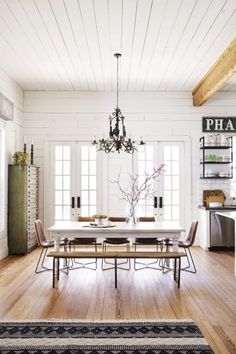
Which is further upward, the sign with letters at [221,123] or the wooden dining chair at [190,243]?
the sign with letters at [221,123]

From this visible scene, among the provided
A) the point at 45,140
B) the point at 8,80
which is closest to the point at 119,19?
the point at 8,80

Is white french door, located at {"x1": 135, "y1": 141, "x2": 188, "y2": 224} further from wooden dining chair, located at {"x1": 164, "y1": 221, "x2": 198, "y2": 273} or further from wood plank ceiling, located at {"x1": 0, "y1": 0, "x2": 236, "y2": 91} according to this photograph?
wooden dining chair, located at {"x1": 164, "y1": 221, "x2": 198, "y2": 273}

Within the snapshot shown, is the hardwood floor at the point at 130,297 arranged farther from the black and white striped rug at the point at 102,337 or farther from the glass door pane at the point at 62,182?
the glass door pane at the point at 62,182

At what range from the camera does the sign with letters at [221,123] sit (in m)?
8.70

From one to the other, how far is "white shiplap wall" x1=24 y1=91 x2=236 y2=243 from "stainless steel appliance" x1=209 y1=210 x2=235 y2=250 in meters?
0.75

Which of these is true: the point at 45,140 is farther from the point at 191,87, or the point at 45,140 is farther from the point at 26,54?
the point at 191,87

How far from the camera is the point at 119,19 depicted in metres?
5.02

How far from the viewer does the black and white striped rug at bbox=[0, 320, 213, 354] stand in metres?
3.22

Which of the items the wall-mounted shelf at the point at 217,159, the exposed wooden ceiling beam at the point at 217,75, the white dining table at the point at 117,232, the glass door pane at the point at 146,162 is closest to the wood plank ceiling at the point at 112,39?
the exposed wooden ceiling beam at the point at 217,75

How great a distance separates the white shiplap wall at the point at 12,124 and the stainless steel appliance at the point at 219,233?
4131mm

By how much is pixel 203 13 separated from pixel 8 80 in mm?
4220

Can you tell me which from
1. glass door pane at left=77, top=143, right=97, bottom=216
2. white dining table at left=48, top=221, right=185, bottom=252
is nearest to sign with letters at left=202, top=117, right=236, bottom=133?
glass door pane at left=77, top=143, right=97, bottom=216

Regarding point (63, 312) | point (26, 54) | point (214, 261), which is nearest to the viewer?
point (63, 312)

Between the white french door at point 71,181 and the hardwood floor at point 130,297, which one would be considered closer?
the hardwood floor at point 130,297
